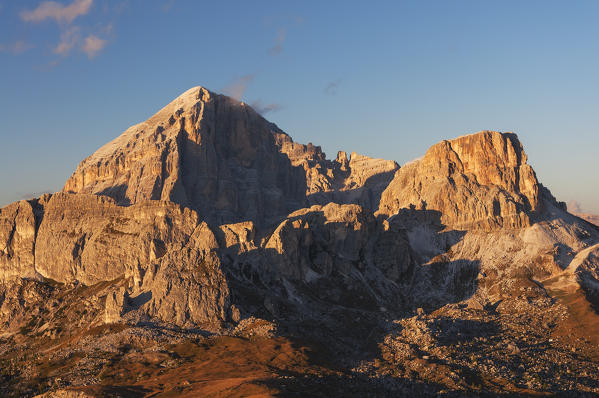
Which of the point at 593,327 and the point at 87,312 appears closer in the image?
the point at 593,327

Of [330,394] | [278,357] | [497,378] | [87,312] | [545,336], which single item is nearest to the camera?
[330,394]

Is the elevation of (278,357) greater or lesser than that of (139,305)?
lesser

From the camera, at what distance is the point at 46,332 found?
650 feet

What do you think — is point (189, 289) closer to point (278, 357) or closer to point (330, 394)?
point (278, 357)

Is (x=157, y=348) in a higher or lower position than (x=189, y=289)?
lower

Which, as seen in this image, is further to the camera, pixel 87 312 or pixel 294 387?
pixel 87 312

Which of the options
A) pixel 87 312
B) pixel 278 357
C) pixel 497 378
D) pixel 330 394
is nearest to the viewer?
pixel 330 394

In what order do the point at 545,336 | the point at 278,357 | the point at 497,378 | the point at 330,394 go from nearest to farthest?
1. the point at 330,394
2. the point at 497,378
3. the point at 278,357
4. the point at 545,336

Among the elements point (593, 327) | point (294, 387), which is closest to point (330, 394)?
point (294, 387)

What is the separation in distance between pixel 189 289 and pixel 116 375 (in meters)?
39.8

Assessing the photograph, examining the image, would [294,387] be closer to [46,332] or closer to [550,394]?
[550,394]

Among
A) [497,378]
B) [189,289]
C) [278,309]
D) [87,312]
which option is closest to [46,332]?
[87,312]

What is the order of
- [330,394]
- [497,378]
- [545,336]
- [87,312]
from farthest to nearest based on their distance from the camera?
[87,312] → [545,336] → [497,378] → [330,394]

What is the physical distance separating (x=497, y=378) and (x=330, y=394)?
3827 centimetres
